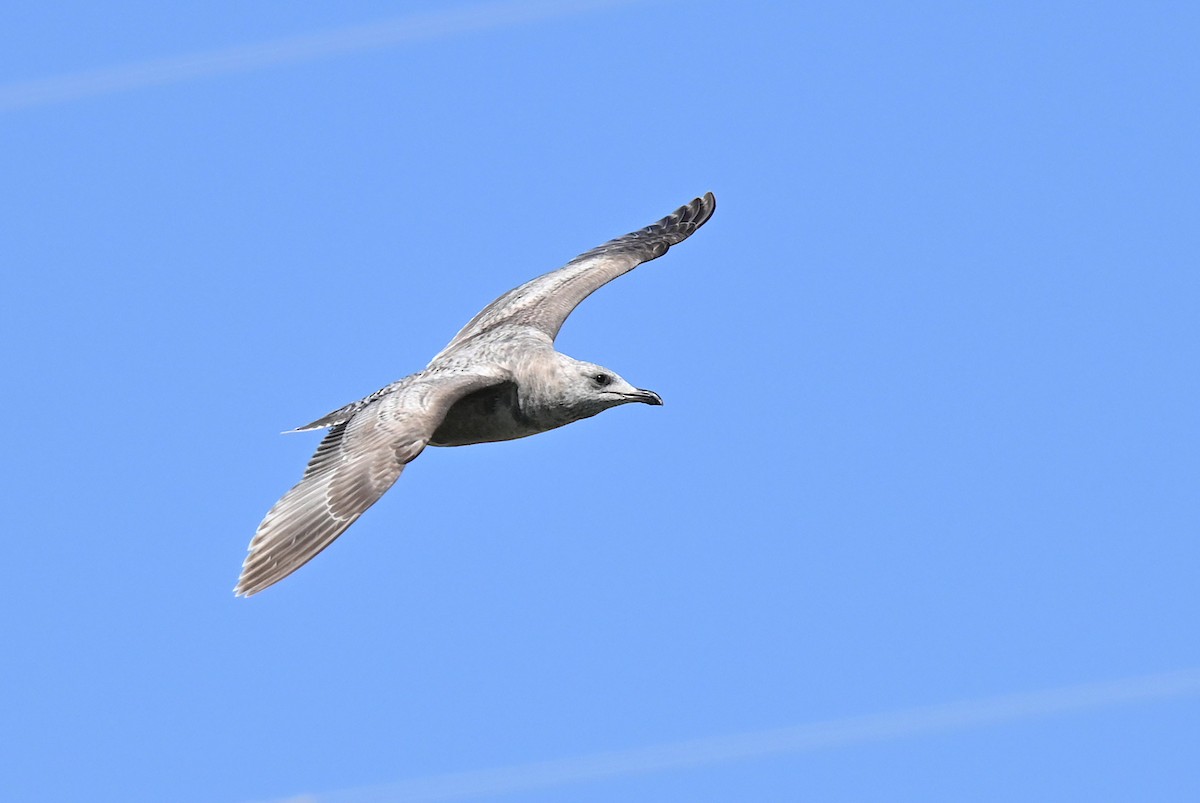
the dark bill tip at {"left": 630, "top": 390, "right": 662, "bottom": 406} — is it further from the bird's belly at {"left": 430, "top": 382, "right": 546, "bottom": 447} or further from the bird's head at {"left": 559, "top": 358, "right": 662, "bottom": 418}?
the bird's belly at {"left": 430, "top": 382, "right": 546, "bottom": 447}

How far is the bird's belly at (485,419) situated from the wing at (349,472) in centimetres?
40

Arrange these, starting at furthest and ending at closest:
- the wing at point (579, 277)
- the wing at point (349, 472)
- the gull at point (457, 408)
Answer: the wing at point (579, 277) < the gull at point (457, 408) < the wing at point (349, 472)

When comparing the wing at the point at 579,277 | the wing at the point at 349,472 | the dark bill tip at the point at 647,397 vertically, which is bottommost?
the wing at the point at 349,472

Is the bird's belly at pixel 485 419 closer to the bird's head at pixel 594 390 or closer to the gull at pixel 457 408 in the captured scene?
the gull at pixel 457 408

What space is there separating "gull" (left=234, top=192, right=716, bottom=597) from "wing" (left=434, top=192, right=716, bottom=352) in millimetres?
30

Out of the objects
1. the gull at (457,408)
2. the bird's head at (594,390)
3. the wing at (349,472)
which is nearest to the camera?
the wing at (349,472)

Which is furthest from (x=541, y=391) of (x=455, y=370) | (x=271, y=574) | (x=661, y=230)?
(x=661, y=230)

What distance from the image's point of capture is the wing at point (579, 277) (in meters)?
28.0

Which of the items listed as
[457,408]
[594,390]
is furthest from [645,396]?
[457,408]

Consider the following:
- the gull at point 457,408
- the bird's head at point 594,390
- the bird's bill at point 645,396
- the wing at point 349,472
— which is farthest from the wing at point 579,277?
the wing at point 349,472

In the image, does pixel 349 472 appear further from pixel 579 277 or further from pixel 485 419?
pixel 579 277

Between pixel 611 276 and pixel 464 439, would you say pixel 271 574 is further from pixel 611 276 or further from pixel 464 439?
pixel 611 276

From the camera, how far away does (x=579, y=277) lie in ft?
96.8

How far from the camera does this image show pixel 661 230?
32469mm
